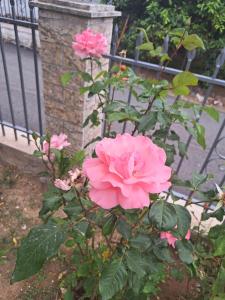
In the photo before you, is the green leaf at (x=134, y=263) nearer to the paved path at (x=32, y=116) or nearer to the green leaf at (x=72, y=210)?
the green leaf at (x=72, y=210)

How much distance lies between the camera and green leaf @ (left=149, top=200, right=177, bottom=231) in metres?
0.80

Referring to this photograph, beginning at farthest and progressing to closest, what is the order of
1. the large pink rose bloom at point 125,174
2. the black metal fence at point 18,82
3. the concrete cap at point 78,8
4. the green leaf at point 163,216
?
the black metal fence at point 18,82 → the concrete cap at point 78,8 → the green leaf at point 163,216 → the large pink rose bloom at point 125,174

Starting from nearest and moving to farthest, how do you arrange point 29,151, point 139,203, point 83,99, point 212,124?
point 139,203 → point 83,99 → point 29,151 → point 212,124

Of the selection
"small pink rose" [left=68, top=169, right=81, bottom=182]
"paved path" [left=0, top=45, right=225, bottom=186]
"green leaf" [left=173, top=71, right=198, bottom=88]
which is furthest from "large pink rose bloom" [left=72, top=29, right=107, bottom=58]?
"paved path" [left=0, top=45, right=225, bottom=186]

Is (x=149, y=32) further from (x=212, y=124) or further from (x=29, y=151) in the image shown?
(x=29, y=151)

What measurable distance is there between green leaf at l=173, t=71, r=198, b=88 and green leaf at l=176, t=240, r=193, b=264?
65cm

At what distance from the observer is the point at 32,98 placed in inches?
196

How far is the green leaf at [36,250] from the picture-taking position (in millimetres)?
821

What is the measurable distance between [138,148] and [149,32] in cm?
604

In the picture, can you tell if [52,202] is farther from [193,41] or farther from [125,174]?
[193,41]

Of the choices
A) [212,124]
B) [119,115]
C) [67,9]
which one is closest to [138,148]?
[119,115]

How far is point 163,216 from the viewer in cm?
82

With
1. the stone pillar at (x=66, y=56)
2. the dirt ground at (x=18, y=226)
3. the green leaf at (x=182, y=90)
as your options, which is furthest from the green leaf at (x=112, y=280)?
the stone pillar at (x=66, y=56)

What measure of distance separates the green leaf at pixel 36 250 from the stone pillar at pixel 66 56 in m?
1.33
